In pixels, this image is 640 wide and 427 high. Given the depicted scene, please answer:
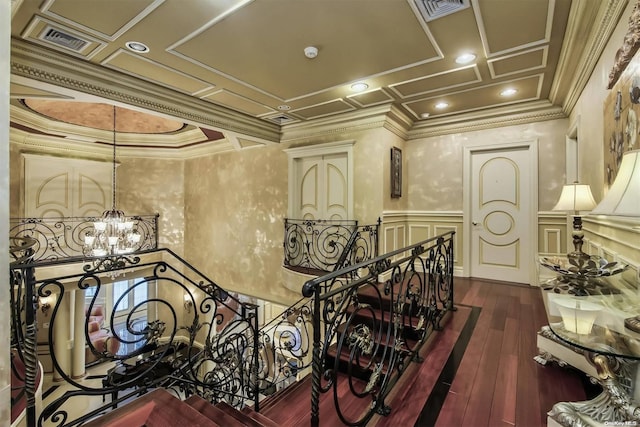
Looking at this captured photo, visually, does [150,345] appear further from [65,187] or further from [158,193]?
[158,193]

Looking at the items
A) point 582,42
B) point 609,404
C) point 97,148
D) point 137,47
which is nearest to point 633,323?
point 609,404

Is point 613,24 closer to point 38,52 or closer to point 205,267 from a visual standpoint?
point 38,52

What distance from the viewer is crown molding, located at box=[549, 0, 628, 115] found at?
2164mm

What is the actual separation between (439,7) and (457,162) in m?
3.01

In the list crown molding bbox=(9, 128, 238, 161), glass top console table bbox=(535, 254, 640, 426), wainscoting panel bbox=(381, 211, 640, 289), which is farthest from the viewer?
crown molding bbox=(9, 128, 238, 161)

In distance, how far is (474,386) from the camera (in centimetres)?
204

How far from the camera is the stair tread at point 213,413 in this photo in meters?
1.77

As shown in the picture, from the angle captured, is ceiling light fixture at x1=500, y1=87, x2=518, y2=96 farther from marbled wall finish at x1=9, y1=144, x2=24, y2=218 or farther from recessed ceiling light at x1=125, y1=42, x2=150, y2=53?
marbled wall finish at x1=9, y1=144, x2=24, y2=218

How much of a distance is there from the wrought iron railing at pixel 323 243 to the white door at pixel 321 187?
0.60 feet

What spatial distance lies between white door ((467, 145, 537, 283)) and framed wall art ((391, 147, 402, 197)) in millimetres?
1127

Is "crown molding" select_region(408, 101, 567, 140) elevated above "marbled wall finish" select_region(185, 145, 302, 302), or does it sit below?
above

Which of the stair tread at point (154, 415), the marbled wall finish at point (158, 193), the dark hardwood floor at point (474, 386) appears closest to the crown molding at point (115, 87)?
the stair tread at point (154, 415)

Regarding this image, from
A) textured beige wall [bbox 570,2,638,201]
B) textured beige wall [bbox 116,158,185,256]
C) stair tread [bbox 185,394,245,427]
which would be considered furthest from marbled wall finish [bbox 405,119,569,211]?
textured beige wall [bbox 116,158,185,256]

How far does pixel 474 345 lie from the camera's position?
2615 millimetres
